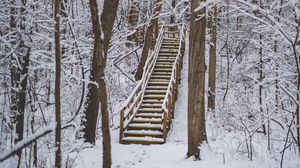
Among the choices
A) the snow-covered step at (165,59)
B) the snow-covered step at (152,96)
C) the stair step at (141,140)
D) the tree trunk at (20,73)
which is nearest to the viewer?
the tree trunk at (20,73)

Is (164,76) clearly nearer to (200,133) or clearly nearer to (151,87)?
(151,87)

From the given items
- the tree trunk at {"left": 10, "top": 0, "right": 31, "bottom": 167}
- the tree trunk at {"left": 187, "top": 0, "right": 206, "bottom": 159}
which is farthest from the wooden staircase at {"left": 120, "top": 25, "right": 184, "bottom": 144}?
the tree trunk at {"left": 10, "top": 0, "right": 31, "bottom": 167}

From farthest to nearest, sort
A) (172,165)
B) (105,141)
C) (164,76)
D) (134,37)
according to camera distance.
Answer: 1. (134,37)
2. (164,76)
3. (172,165)
4. (105,141)

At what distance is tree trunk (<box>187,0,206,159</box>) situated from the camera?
8492 millimetres

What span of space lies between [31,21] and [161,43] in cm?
1405

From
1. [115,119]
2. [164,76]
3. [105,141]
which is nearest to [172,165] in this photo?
[105,141]

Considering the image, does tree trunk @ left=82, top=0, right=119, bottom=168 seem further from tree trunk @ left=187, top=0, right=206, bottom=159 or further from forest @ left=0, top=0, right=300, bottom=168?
tree trunk @ left=187, top=0, right=206, bottom=159

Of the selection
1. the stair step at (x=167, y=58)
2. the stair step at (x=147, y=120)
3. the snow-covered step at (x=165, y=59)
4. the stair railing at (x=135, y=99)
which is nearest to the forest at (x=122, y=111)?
the stair step at (x=147, y=120)

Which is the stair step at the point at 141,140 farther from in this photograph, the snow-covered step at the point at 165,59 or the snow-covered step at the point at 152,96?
the snow-covered step at the point at 165,59

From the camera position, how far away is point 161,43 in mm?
22688

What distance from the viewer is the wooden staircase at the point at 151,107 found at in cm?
1202

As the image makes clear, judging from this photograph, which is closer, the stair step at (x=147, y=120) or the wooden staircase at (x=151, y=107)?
the wooden staircase at (x=151, y=107)

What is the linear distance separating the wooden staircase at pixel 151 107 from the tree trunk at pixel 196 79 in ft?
10.4

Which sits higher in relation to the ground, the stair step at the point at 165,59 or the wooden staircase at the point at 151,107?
the stair step at the point at 165,59
